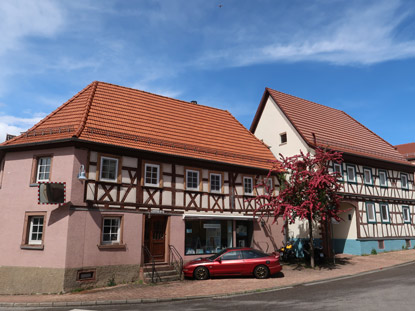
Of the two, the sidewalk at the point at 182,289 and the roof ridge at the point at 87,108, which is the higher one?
the roof ridge at the point at 87,108

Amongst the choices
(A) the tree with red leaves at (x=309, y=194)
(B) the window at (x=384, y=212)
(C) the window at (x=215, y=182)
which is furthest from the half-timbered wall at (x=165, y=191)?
(B) the window at (x=384, y=212)

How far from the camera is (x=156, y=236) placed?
17.3m

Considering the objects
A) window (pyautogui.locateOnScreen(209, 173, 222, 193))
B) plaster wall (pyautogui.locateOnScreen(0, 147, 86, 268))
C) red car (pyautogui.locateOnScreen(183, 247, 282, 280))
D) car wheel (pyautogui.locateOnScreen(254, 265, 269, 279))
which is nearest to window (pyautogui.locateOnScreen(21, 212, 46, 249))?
plaster wall (pyautogui.locateOnScreen(0, 147, 86, 268))

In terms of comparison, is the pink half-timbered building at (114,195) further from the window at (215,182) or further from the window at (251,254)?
the window at (251,254)

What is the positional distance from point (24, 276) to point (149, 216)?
561cm

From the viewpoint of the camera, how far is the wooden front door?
16.9 meters

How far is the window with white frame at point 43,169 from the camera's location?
15852 mm

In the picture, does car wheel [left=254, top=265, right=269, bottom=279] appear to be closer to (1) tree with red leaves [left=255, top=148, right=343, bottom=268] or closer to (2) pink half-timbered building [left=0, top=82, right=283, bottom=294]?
(1) tree with red leaves [left=255, top=148, right=343, bottom=268]

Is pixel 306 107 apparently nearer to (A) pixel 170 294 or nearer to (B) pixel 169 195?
(B) pixel 169 195

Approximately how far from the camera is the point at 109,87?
69.1 feet

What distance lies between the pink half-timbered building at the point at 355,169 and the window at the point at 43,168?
49.0 ft

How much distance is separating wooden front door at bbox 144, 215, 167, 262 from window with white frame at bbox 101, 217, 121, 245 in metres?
1.46

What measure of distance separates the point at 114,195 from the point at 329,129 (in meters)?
17.4

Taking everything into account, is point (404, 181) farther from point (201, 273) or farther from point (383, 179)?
point (201, 273)
